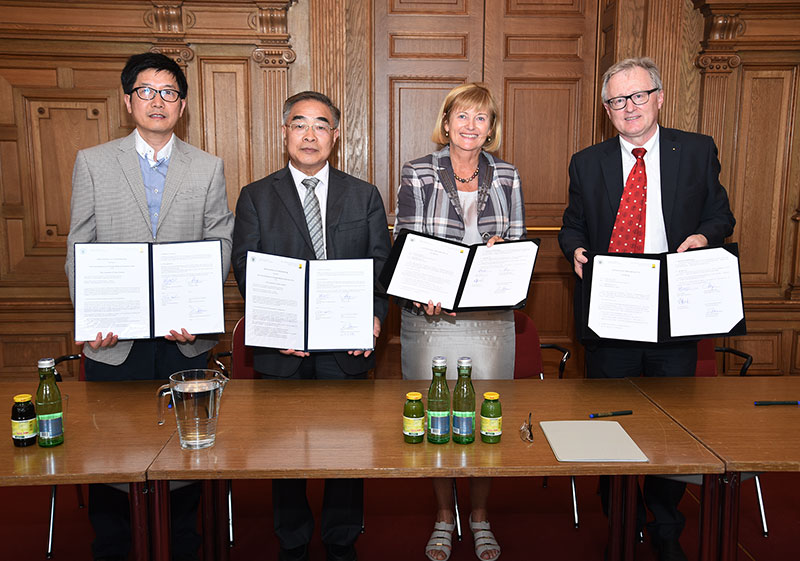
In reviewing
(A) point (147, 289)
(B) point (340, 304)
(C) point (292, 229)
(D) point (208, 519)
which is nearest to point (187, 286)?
(A) point (147, 289)

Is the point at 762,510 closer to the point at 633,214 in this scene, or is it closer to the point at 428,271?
the point at 633,214

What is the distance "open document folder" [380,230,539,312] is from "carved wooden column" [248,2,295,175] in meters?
2.15

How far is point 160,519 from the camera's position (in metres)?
1.83

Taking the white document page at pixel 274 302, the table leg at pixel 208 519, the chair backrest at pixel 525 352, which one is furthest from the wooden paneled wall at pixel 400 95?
the table leg at pixel 208 519

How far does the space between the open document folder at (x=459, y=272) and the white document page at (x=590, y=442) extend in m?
0.63

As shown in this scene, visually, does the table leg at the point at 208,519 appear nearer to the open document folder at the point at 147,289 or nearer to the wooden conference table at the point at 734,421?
the open document folder at the point at 147,289

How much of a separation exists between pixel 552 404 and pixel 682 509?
141 centimetres

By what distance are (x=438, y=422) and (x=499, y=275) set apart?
812mm

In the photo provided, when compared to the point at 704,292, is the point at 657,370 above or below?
below

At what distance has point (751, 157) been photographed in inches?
177

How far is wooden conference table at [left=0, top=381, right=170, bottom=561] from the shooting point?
5.65 feet

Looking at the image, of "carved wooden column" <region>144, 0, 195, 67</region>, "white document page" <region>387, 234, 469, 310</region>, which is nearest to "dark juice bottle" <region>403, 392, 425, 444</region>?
"white document page" <region>387, 234, 469, 310</region>

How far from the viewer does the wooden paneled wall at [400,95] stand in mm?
4215

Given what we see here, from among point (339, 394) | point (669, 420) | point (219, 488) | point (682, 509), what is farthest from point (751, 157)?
point (219, 488)
